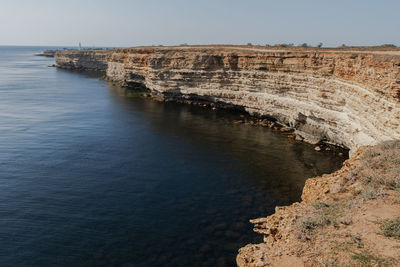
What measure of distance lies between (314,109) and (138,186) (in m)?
19.0

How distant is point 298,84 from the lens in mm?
32250

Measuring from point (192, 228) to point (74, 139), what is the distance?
62.7ft

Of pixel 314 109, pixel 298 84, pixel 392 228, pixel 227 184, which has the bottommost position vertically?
pixel 227 184

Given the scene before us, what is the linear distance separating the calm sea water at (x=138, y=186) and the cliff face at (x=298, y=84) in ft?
10.9

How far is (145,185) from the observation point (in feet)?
65.7

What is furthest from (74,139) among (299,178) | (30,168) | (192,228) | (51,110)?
(299,178)

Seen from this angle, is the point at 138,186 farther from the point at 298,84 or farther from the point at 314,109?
the point at 298,84

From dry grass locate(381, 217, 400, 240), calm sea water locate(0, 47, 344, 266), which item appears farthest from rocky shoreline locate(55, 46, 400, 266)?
calm sea water locate(0, 47, 344, 266)

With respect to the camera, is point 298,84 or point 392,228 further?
point 298,84

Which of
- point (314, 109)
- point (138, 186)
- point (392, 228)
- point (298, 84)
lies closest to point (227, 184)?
point (138, 186)

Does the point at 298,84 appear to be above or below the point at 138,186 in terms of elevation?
above

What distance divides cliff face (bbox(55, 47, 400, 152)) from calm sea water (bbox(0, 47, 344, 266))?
10.9ft

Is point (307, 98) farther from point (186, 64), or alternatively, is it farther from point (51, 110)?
point (51, 110)

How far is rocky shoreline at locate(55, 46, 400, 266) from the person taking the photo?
31.6 feet
